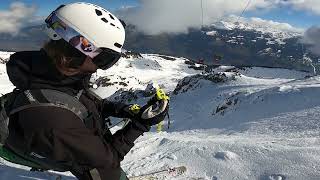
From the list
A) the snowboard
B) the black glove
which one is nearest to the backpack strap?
the black glove

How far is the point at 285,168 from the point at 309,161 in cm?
53

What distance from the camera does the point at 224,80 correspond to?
2953 centimetres

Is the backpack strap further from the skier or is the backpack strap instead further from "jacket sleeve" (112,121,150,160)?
"jacket sleeve" (112,121,150,160)

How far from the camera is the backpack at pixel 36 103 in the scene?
3535 millimetres

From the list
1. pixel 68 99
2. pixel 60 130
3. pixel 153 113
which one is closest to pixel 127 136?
pixel 153 113

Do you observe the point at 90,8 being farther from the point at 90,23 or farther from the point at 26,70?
the point at 26,70

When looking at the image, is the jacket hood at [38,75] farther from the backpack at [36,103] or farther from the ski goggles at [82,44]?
the ski goggles at [82,44]

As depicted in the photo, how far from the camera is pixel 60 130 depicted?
3400 millimetres

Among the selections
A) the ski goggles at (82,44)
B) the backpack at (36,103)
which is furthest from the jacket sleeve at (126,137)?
the ski goggles at (82,44)

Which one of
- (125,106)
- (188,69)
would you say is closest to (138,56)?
(188,69)

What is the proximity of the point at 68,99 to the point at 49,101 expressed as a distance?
0.22m

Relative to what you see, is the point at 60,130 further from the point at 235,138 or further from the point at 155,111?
the point at 235,138

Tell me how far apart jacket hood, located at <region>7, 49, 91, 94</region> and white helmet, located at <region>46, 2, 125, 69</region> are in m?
0.26

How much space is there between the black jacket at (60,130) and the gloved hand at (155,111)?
0.10 metres
